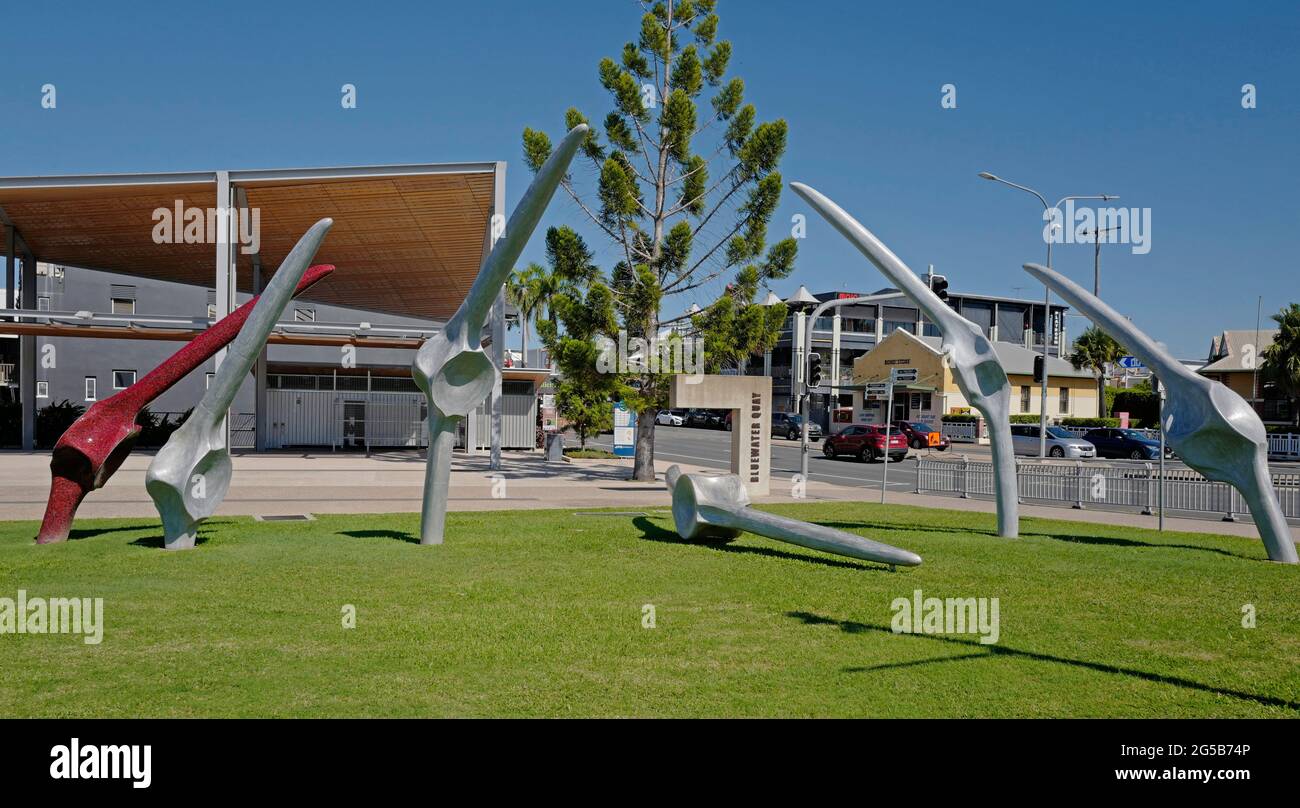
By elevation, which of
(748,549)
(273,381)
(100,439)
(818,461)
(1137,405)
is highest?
(273,381)

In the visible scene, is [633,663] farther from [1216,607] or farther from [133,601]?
[1216,607]

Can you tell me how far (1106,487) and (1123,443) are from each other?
72.4 ft

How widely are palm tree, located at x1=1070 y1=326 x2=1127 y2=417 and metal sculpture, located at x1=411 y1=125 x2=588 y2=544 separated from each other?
51.8 metres

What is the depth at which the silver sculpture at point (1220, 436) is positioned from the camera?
10977mm

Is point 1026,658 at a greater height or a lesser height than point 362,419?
lesser

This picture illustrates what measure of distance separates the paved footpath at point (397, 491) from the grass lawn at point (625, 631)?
385 cm

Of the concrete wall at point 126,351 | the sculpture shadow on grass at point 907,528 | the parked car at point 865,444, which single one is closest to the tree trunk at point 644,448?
the sculpture shadow on grass at point 907,528

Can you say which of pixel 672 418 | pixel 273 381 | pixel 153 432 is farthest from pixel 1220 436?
pixel 672 418

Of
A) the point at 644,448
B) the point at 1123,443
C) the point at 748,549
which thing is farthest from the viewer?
the point at 1123,443

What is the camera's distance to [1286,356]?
42188 mm

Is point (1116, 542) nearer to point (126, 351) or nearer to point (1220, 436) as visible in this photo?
point (1220, 436)

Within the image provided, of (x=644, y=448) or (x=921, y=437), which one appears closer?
(x=644, y=448)

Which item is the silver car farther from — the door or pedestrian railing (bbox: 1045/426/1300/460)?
the door
